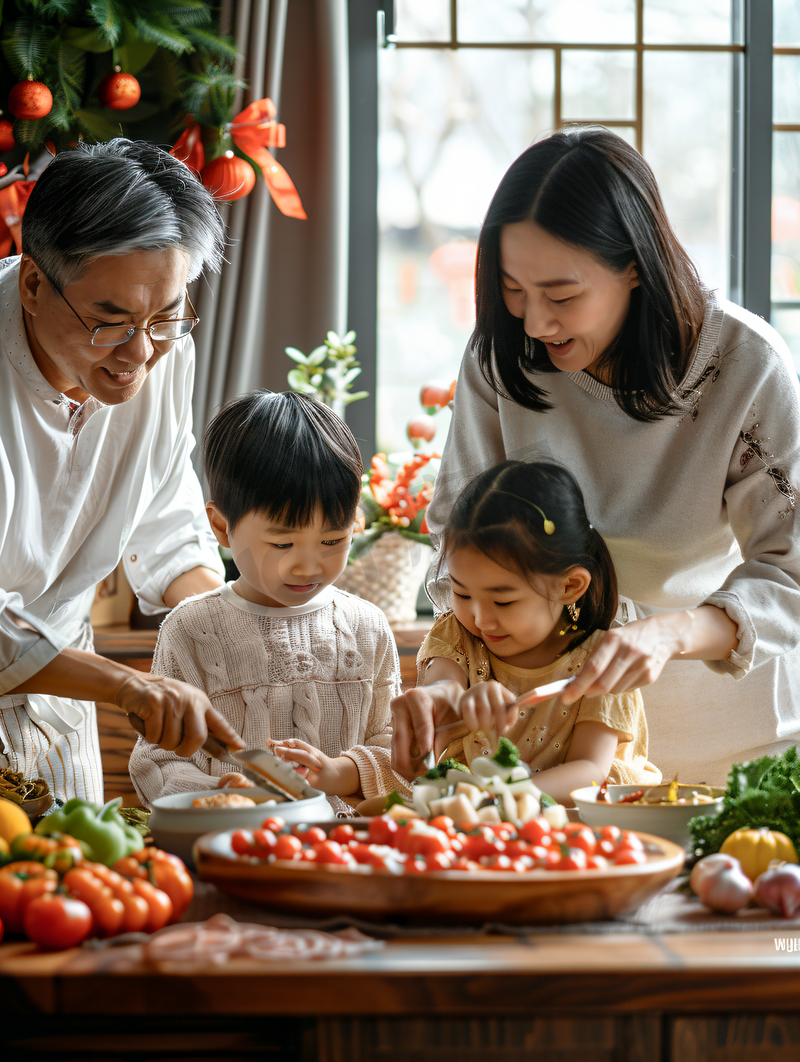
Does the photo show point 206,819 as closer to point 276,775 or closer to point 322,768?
point 276,775

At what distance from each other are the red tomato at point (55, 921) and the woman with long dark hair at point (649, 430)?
0.56m

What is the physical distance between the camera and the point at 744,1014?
68 centimetres

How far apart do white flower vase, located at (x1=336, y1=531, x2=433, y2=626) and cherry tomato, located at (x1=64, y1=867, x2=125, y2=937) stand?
174 centimetres

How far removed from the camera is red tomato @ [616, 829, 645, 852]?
0.82 metres

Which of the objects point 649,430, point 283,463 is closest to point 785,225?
point 649,430

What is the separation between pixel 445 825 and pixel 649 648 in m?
0.44

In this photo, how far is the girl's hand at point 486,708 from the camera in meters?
1.13

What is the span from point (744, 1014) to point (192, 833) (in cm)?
52

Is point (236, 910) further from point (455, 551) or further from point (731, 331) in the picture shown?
point (731, 331)

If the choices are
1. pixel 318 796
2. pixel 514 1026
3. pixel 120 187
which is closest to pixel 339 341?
pixel 120 187

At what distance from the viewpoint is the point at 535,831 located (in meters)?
0.85

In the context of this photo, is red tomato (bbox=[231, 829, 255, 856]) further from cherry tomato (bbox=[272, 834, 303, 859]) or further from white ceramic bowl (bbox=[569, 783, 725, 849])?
white ceramic bowl (bbox=[569, 783, 725, 849])

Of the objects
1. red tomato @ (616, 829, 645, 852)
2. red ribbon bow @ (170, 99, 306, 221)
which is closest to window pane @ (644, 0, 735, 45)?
red ribbon bow @ (170, 99, 306, 221)

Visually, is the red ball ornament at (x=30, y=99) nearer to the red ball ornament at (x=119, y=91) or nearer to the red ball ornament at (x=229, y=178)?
the red ball ornament at (x=119, y=91)
